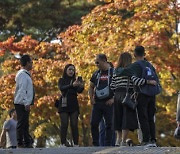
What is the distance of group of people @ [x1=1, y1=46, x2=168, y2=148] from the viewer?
1107 cm

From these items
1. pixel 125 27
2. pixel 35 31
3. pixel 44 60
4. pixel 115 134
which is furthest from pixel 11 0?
pixel 115 134

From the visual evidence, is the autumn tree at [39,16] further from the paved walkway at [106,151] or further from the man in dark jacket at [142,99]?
the paved walkway at [106,151]

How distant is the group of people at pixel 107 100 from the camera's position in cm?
1107

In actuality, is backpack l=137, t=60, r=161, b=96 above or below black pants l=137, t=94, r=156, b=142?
above

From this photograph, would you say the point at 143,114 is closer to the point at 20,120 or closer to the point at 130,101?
the point at 130,101

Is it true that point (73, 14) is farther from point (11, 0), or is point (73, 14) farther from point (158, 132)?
point (158, 132)

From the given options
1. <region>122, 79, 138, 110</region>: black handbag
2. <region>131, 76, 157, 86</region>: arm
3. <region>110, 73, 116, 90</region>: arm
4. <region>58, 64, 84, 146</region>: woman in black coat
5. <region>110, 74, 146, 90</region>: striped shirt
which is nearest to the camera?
<region>131, 76, 157, 86</region>: arm

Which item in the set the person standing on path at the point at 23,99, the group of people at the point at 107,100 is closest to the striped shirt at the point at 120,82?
the group of people at the point at 107,100

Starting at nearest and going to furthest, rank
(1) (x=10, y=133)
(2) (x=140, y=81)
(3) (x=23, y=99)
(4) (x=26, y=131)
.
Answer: (2) (x=140, y=81), (3) (x=23, y=99), (4) (x=26, y=131), (1) (x=10, y=133)

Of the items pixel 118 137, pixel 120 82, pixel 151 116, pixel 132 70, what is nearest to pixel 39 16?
pixel 118 137

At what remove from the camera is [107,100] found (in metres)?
12.1

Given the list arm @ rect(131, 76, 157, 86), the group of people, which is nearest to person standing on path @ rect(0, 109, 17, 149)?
the group of people

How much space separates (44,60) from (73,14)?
19.7 feet

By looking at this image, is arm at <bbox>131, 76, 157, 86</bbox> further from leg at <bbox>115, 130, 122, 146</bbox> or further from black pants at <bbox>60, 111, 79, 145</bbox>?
black pants at <bbox>60, 111, 79, 145</bbox>
